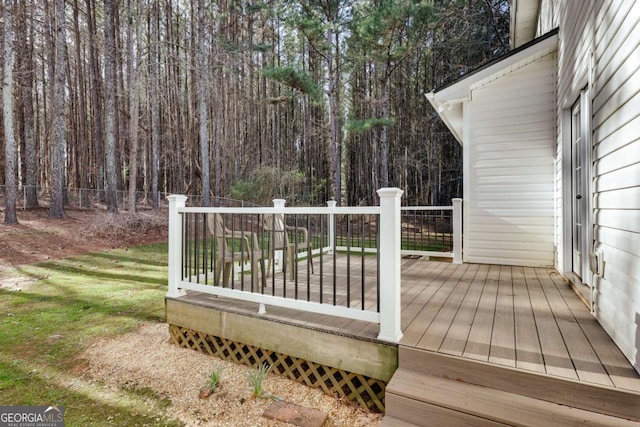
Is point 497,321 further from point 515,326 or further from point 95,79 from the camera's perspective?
point 95,79

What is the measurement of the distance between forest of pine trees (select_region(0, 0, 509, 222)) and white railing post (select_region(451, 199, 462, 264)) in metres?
6.52

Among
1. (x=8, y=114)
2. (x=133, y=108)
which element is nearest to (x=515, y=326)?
(x=8, y=114)

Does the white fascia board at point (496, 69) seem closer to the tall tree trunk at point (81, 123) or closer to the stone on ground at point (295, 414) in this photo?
the stone on ground at point (295, 414)

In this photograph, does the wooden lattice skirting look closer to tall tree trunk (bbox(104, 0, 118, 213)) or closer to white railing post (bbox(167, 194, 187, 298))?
white railing post (bbox(167, 194, 187, 298))

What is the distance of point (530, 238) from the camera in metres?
4.63

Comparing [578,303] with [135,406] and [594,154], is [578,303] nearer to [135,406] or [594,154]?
[594,154]

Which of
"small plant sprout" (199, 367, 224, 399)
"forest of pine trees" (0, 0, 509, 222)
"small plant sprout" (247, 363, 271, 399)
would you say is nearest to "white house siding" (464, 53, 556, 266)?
"small plant sprout" (247, 363, 271, 399)

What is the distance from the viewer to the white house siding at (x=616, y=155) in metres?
1.85

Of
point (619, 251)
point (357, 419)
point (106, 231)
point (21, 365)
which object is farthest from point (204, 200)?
point (619, 251)

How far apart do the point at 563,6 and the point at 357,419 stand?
16.0 ft

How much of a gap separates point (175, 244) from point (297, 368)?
5.50ft

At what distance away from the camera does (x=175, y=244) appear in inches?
128

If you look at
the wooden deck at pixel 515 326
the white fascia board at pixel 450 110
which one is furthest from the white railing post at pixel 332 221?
the white fascia board at pixel 450 110

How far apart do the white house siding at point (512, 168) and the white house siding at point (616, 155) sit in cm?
173
